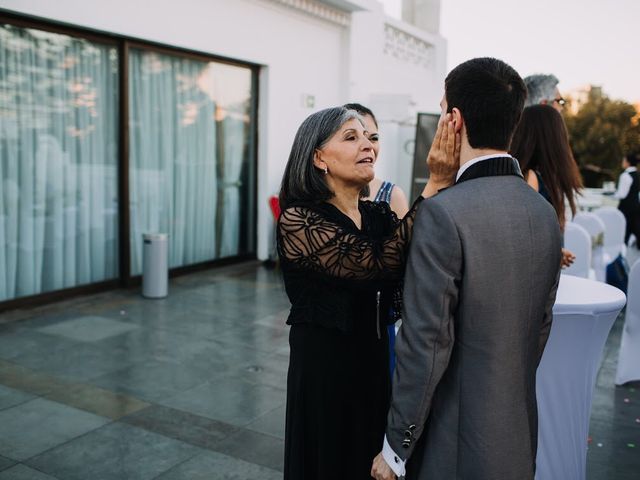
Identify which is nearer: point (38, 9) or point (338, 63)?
point (38, 9)

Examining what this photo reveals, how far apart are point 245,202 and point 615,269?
500cm

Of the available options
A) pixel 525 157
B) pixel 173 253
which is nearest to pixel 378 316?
pixel 525 157

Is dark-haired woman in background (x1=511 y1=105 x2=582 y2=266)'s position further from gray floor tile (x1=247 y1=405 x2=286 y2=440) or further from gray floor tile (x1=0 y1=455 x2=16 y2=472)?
gray floor tile (x1=0 y1=455 x2=16 y2=472)

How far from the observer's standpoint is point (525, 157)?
3.42 m

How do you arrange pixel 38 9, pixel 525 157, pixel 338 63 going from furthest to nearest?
1. pixel 338 63
2. pixel 38 9
3. pixel 525 157

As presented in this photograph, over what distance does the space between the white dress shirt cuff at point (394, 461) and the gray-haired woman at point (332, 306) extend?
403 mm

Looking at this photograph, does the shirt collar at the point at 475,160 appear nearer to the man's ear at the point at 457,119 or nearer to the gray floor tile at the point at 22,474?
the man's ear at the point at 457,119

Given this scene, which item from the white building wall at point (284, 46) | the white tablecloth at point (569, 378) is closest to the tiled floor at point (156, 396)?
the white tablecloth at point (569, 378)

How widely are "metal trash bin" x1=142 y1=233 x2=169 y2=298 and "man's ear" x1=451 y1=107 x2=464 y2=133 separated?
5.63m

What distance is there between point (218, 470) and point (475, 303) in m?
2.19

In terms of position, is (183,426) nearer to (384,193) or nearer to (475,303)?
(384,193)

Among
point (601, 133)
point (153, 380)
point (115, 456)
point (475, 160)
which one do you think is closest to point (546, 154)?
point (475, 160)

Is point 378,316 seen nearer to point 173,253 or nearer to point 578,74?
point 173,253

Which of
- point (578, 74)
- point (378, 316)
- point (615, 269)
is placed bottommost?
point (615, 269)
